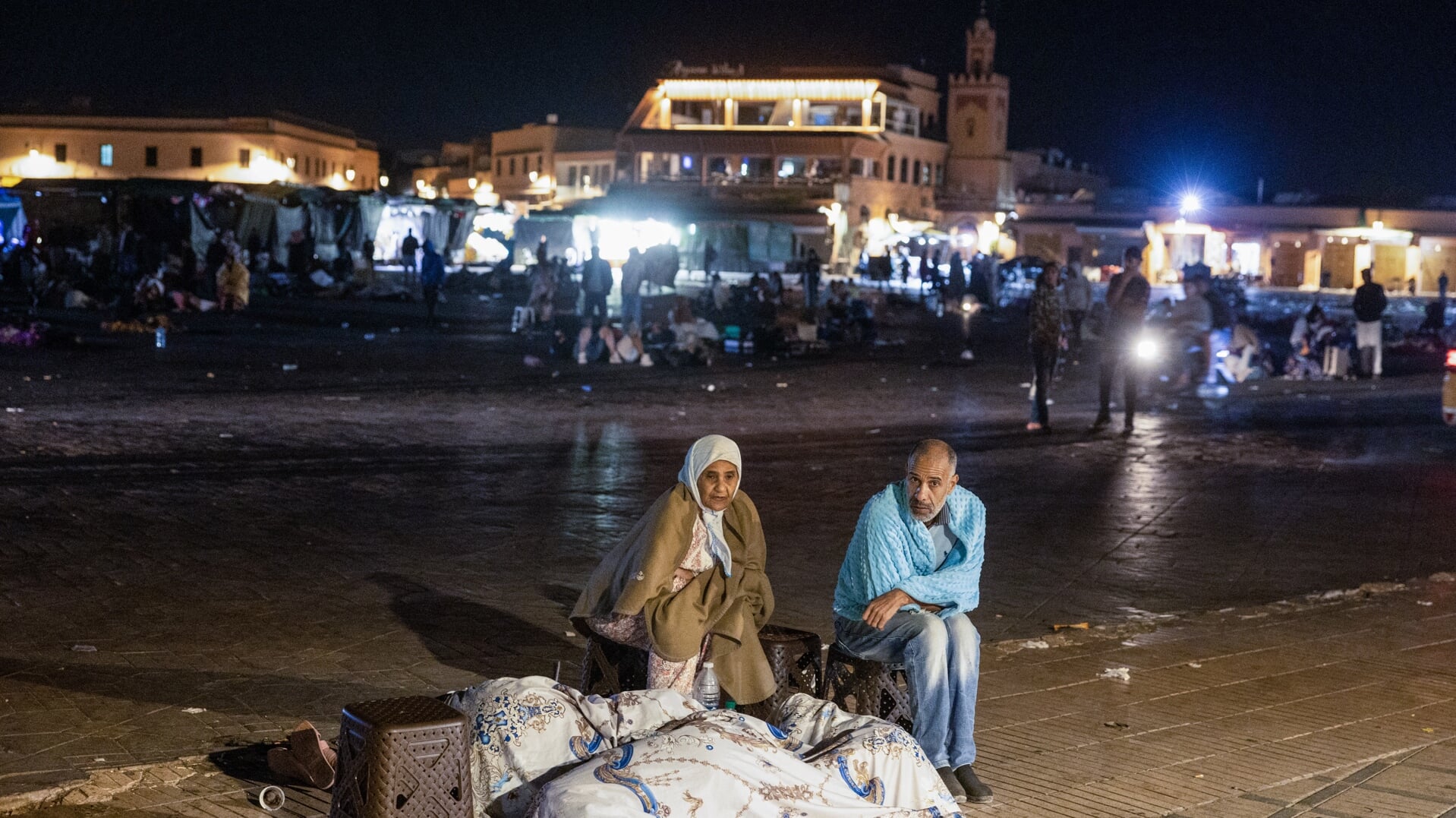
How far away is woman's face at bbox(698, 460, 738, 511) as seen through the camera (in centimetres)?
460

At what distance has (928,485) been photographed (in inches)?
185

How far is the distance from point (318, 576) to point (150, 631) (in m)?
1.19

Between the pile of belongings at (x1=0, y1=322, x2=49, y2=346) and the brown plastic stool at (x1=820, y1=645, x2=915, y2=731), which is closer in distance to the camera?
the brown plastic stool at (x1=820, y1=645, x2=915, y2=731)

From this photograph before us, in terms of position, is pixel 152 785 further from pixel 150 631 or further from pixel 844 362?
pixel 844 362

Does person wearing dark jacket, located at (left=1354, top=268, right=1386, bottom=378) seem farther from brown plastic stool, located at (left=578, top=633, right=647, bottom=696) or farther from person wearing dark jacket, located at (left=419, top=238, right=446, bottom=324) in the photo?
brown plastic stool, located at (left=578, top=633, right=647, bottom=696)

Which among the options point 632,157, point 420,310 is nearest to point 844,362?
point 420,310

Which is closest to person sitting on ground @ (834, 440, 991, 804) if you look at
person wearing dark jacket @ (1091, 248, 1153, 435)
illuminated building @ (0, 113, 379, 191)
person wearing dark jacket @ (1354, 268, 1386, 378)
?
person wearing dark jacket @ (1091, 248, 1153, 435)

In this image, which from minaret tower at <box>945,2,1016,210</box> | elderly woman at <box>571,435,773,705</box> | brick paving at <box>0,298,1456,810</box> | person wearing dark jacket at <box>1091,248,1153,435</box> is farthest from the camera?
minaret tower at <box>945,2,1016,210</box>

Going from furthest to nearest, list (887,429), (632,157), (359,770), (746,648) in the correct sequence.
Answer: (632,157), (887,429), (746,648), (359,770)

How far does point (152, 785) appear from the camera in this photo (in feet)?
13.8

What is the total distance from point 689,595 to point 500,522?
4282 millimetres

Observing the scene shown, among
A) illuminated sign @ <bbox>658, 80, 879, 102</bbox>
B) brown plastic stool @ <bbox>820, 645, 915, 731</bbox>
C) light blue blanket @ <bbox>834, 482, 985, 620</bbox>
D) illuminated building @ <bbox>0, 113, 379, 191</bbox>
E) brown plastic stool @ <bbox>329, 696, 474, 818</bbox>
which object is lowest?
brown plastic stool @ <bbox>820, 645, 915, 731</bbox>

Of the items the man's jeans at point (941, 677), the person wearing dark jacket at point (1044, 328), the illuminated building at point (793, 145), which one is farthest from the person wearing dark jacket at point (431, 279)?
the illuminated building at point (793, 145)

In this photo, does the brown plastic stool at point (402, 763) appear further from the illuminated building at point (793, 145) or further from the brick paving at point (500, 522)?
the illuminated building at point (793, 145)
